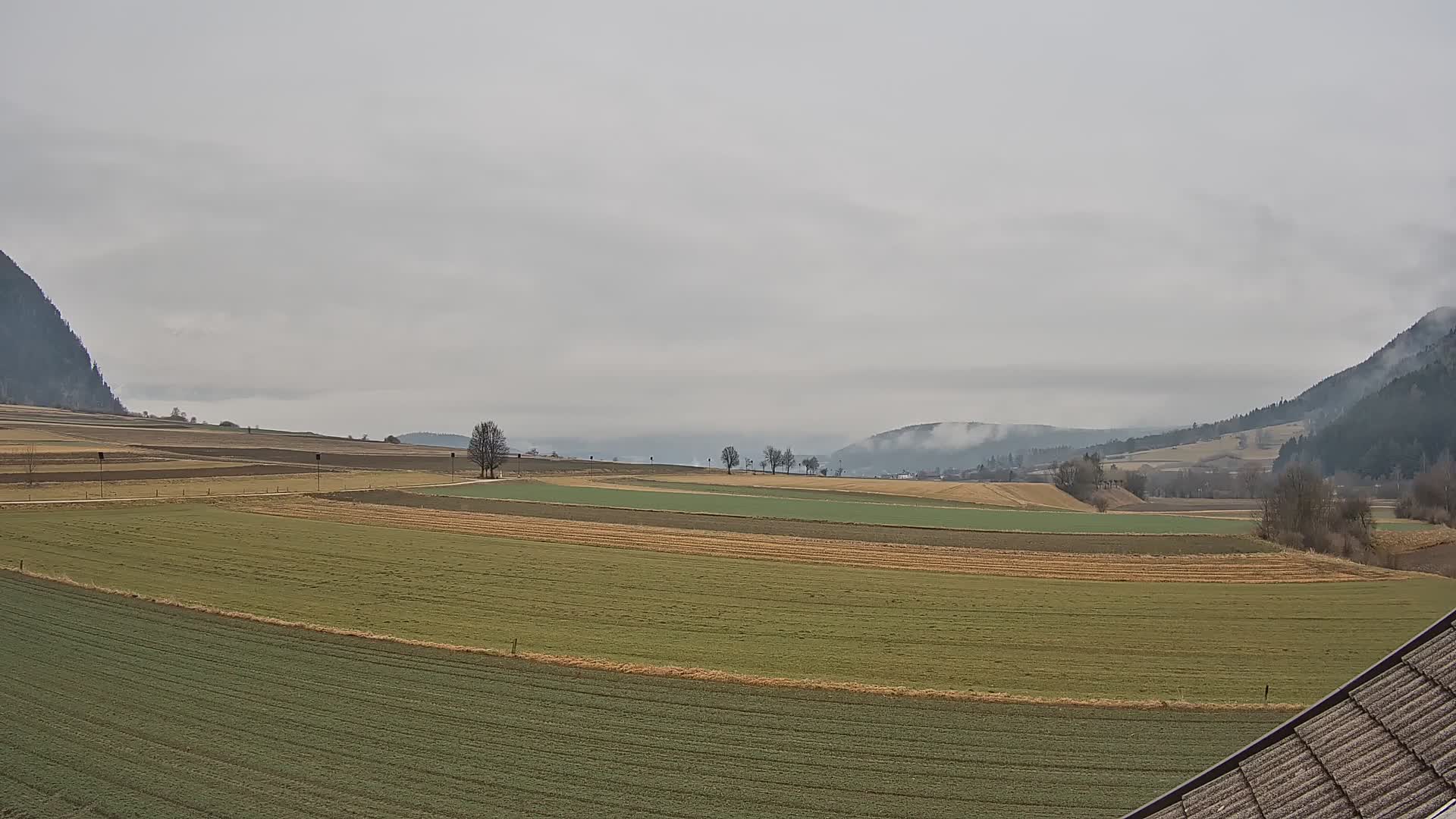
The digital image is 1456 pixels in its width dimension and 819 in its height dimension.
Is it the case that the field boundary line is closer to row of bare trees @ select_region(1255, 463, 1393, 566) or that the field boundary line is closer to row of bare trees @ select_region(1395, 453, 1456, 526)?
row of bare trees @ select_region(1255, 463, 1393, 566)

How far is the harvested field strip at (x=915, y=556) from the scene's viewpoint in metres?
49.6

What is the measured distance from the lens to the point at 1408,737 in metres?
6.55

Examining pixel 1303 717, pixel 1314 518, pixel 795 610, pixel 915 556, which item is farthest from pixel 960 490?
pixel 1303 717

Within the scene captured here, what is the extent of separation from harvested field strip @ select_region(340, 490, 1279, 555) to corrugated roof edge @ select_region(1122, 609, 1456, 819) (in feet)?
173

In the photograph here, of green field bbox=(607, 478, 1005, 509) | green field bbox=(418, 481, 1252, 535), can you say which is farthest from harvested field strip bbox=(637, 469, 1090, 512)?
green field bbox=(418, 481, 1252, 535)

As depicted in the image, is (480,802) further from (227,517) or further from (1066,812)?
(227,517)

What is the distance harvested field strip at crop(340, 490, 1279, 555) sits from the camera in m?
61.9

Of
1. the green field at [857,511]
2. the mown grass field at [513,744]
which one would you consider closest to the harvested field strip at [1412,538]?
the green field at [857,511]

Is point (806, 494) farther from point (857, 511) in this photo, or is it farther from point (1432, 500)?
point (1432, 500)

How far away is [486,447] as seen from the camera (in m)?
136

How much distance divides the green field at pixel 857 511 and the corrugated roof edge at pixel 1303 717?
65502 mm

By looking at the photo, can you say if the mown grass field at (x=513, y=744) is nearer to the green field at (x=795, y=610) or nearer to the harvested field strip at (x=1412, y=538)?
the green field at (x=795, y=610)

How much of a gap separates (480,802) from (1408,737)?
1477cm

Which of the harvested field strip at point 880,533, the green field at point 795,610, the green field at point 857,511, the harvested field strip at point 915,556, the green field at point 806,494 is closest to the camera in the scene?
the green field at point 795,610
